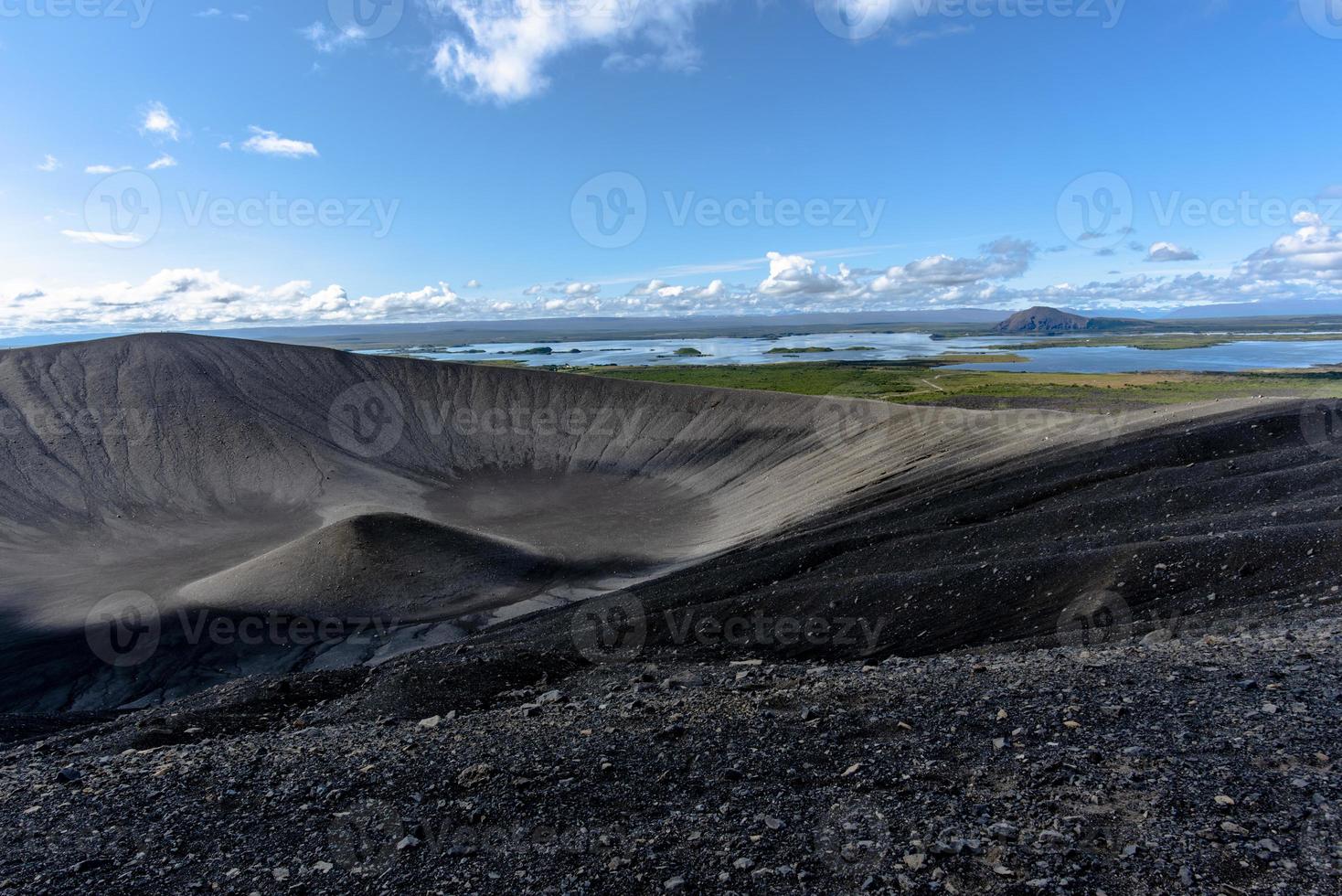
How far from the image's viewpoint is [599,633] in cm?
1504

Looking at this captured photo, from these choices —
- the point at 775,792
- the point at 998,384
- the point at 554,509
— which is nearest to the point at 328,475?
the point at 554,509

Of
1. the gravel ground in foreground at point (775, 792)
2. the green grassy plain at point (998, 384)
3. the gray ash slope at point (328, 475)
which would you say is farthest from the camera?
the green grassy plain at point (998, 384)

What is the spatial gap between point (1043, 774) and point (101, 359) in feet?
170

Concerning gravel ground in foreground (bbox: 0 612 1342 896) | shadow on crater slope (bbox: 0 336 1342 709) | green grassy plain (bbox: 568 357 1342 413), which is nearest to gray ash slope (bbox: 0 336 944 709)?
shadow on crater slope (bbox: 0 336 1342 709)

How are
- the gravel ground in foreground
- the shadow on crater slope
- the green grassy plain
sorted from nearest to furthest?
the gravel ground in foreground, the shadow on crater slope, the green grassy plain

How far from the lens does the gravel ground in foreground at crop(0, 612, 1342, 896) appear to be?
4.73 metres

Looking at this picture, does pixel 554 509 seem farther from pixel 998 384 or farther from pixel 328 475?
pixel 998 384

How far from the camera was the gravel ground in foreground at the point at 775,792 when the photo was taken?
15.5 feet

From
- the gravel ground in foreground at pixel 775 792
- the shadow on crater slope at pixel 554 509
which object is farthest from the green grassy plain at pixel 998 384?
the gravel ground in foreground at pixel 775 792

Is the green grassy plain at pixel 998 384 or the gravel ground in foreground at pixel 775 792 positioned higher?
the green grassy plain at pixel 998 384

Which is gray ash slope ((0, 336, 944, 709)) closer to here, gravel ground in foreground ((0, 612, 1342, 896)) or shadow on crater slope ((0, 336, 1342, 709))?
shadow on crater slope ((0, 336, 1342, 709))

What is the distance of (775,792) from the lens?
5.91m

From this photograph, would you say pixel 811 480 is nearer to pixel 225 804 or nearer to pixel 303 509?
pixel 303 509

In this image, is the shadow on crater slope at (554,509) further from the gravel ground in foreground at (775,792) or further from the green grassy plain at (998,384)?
the green grassy plain at (998,384)
